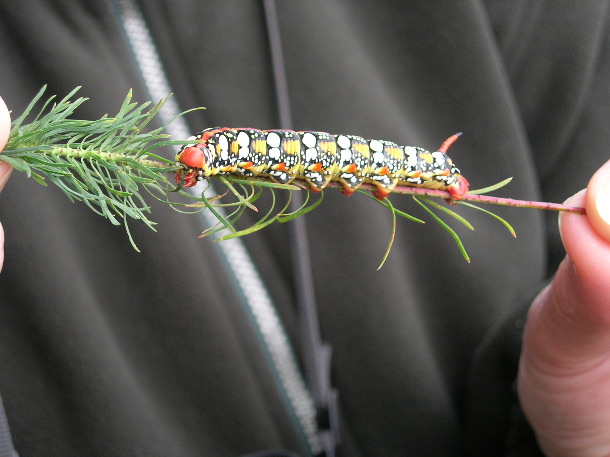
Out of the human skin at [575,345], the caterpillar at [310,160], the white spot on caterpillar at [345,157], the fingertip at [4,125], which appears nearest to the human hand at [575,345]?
the human skin at [575,345]

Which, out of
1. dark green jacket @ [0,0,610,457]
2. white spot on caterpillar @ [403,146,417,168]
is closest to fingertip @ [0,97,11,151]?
white spot on caterpillar @ [403,146,417,168]

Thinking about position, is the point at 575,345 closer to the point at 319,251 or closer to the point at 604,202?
the point at 604,202

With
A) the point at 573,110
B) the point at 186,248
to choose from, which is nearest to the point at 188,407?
the point at 186,248

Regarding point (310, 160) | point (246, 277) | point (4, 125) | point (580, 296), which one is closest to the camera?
point (4, 125)

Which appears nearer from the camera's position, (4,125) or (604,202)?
(4,125)

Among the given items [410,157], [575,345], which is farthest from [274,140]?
[575,345]

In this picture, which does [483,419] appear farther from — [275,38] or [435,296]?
[275,38]

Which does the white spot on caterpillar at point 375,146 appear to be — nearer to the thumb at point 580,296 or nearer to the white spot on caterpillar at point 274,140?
the white spot on caterpillar at point 274,140
